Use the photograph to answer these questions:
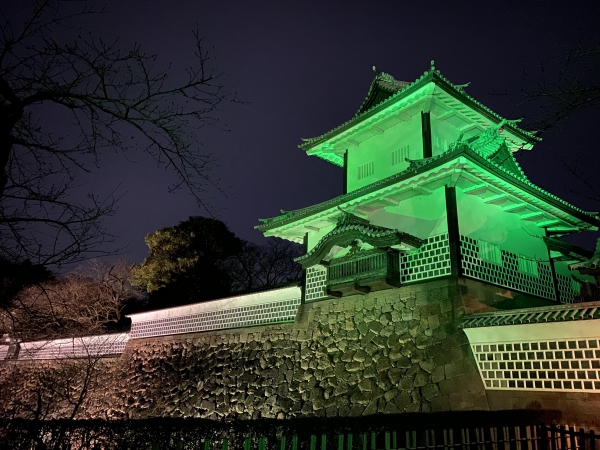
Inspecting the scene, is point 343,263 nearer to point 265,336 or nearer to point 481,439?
point 265,336

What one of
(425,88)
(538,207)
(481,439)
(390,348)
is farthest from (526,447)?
(425,88)

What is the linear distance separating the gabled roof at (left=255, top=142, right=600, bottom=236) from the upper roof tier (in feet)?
4.43

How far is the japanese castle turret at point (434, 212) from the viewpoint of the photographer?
10.7 meters

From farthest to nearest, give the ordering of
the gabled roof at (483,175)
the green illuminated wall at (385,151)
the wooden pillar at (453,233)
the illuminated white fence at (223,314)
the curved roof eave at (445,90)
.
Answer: the illuminated white fence at (223,314)
the green illuminated wall at (385,151)
the curved roof eave at (445,90)
the wooden pillar at (453,233)
the gabled roof at (483,175)

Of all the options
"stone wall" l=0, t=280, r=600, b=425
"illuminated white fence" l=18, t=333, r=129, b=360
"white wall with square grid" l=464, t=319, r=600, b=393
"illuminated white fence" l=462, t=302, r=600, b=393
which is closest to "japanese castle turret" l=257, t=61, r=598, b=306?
"stone wall" l=0, t=280, r=600, b=425

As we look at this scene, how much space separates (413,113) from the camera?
1323 cm

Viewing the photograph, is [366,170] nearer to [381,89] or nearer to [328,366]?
[381,89]

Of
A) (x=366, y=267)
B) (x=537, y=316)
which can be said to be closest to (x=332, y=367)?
(x=366, y=267)

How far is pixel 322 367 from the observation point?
40.1ft

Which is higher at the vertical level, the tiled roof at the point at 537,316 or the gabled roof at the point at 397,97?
the gabled roof at the point at 397,97

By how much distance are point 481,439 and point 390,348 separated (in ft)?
17.4

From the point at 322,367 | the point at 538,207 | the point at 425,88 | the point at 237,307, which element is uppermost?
the point at 425,88

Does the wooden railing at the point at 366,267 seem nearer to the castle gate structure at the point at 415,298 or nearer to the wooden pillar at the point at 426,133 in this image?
the castle gate structure at the point at 415,298

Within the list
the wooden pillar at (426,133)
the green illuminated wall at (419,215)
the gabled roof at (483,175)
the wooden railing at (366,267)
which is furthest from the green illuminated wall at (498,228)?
the wooden railing at (366,267)
